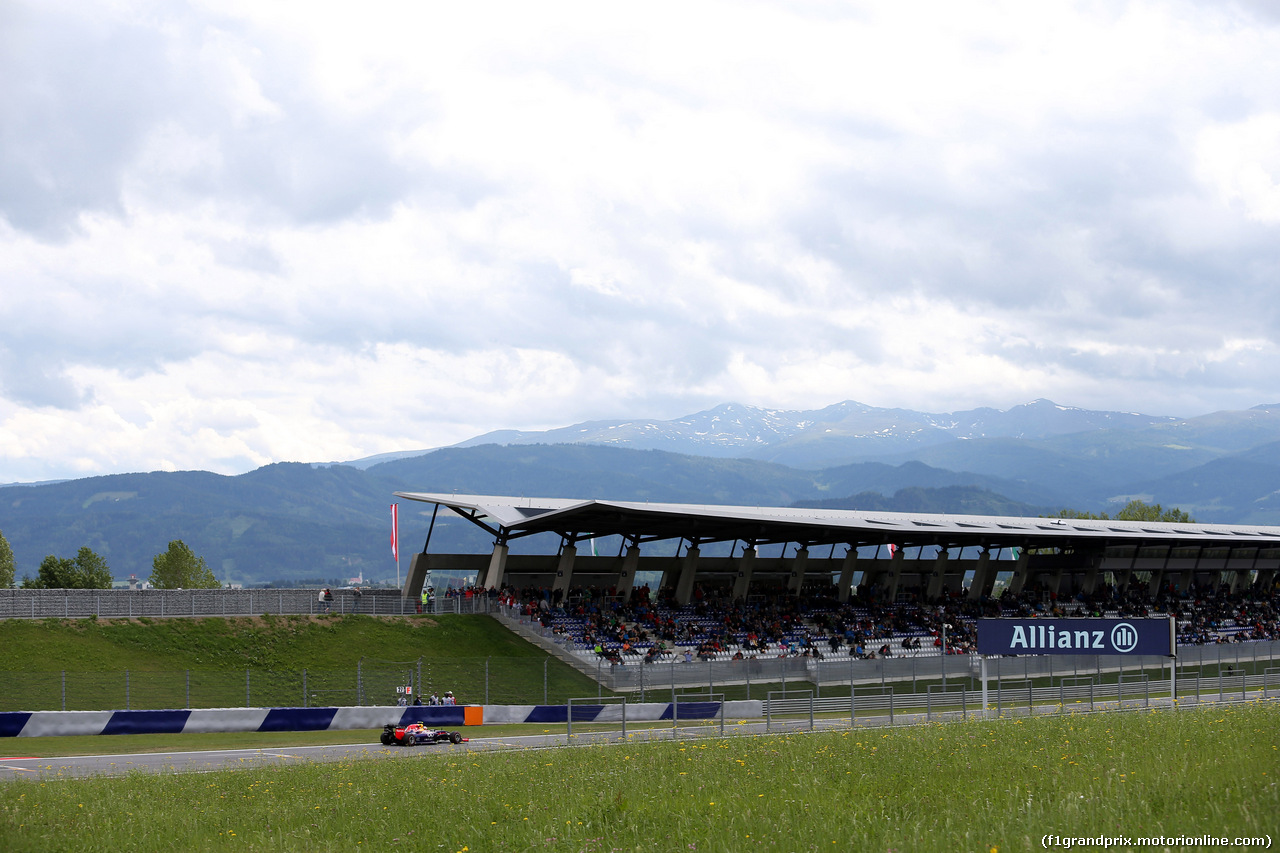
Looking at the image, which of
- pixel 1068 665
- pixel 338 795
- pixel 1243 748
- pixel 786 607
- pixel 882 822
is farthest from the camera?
pixel 786 607

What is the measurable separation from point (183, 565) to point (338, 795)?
140844 mm

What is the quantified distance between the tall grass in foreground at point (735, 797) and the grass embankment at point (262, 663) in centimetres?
2045

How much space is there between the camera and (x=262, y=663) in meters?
49.2

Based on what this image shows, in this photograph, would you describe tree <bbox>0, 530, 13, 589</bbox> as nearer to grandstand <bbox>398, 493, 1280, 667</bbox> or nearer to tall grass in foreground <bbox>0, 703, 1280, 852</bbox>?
grandstand <bbox>398, 493, 1280, 667</bbox>

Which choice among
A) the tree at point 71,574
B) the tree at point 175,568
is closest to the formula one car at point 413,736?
the tree at point 71,574

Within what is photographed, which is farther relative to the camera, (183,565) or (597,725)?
(183,565)

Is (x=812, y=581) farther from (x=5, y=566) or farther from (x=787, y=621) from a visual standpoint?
(x=5, y=566)

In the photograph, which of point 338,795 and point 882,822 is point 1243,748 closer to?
point 882,822

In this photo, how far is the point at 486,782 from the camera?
69.2 feet

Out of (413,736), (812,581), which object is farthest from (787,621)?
(413,736)

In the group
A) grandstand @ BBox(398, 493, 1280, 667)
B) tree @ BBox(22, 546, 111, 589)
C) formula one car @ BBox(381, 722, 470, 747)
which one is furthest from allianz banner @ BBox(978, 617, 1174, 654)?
tree @ BBox(22, 546, 111, 589)

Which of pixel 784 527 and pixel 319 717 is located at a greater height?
pixel 784 527

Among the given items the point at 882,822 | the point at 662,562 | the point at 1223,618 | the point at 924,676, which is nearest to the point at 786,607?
the point at 662,562

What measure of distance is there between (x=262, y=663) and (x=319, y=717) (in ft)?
28.5
